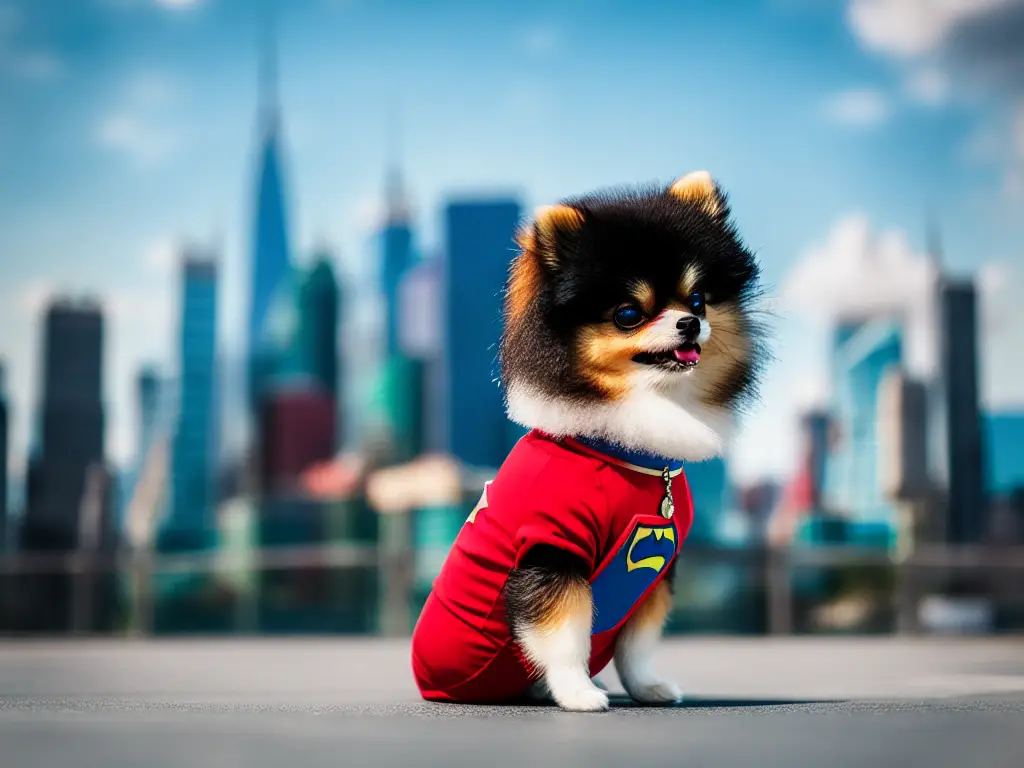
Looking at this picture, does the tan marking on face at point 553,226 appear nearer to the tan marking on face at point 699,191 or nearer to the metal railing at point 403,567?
the tan marking on face at point 699,191

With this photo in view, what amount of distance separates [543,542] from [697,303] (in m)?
0.79

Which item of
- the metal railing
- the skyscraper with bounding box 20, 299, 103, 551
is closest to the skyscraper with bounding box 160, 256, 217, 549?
the skyscraper with bounding box 20, 299, 103, 551

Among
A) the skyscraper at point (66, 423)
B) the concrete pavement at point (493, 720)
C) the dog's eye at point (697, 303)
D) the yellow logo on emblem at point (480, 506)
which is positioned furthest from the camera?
the skyscraper at point (66, 423)

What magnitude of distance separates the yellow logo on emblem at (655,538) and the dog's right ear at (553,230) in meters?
0.75

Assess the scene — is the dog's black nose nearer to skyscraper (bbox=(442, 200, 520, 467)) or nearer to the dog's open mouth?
the dog's open mouth

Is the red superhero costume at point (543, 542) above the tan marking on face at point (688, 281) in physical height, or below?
below

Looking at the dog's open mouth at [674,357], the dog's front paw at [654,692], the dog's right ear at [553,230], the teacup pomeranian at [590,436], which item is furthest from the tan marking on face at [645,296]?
the dog's front paw at [654,692]

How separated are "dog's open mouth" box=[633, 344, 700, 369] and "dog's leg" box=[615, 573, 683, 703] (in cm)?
69

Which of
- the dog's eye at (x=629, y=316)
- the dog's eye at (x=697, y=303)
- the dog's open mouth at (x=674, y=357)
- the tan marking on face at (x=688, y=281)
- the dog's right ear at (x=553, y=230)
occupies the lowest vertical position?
the dog's open mouth at (x=674, y=357)

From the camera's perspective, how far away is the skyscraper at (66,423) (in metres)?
88.5

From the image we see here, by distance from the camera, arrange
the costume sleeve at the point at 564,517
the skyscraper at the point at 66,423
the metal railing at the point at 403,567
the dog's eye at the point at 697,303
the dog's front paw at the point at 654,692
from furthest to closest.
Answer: the skyscraper at the point at 66,423
the metal railing at the point at 403,567
the dog's front paw at the point at 654,692
the dog's eye at the point at 697,303
the costume sleeve at the point at 564,517

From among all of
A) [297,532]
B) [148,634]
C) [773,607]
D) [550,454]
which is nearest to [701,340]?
[550,454]

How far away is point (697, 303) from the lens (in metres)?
3.41

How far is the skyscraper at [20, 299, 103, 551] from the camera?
88.5 metres
